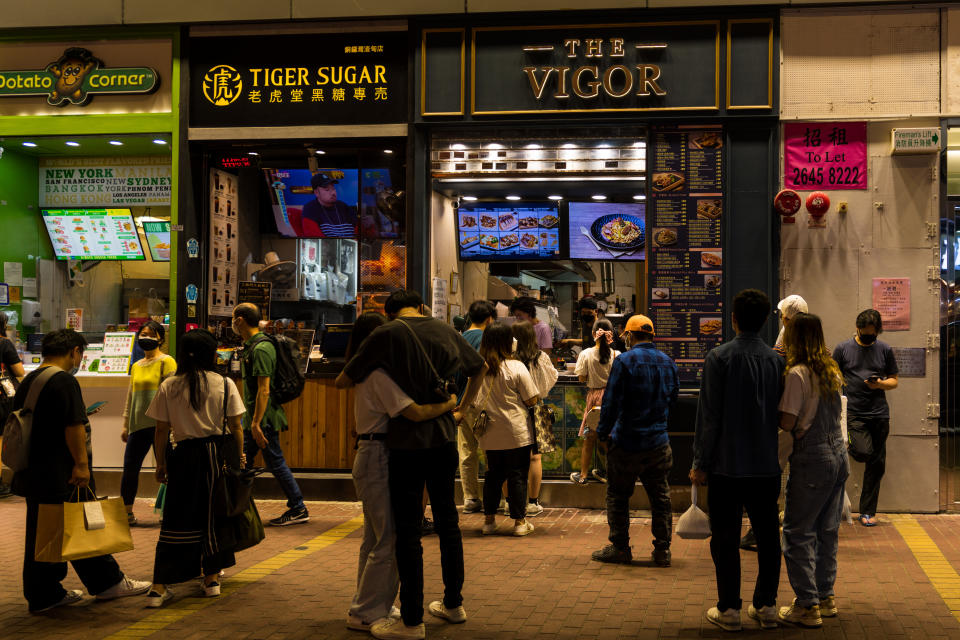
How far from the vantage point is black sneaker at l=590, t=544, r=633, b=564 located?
7203mm

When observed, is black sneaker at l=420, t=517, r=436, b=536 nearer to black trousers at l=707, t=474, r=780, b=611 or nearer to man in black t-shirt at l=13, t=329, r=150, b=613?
man in black t-shirt at l=13, t=329, r=150, b=613

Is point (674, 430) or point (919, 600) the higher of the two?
point (674, 430)

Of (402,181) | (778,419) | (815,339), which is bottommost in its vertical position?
(778,419)

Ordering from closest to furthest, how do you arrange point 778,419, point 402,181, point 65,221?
point 778,419 < point 402,181 < point 65,221

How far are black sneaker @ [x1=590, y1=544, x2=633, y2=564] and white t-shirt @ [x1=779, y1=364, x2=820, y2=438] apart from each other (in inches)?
83.5

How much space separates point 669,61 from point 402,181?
301 centimetres

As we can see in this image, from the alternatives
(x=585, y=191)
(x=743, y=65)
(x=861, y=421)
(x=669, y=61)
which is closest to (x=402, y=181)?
(x=585, y=191)

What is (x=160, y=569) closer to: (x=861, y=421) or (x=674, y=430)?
(x=674, y=430)

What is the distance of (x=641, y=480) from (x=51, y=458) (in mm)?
4021

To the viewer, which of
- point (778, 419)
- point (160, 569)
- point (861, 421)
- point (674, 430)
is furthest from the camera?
point (674, 430)

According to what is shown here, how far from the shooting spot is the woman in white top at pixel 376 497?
5383 mm

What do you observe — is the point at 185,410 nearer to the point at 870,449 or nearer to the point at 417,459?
the point at 417,459

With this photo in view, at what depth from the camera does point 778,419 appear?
5.53 meters

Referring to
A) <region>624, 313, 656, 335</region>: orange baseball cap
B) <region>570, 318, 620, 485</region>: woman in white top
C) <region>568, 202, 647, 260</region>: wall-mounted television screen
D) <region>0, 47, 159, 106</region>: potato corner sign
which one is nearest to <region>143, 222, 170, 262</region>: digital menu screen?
<region>0, 47, 159, 106</region>: potato corner sign
